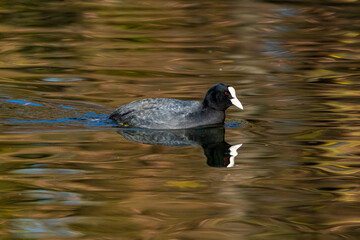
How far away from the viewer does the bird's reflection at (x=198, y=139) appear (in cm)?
940

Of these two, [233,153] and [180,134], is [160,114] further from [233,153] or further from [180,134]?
[233,153]

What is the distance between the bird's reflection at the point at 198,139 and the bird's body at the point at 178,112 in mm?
105

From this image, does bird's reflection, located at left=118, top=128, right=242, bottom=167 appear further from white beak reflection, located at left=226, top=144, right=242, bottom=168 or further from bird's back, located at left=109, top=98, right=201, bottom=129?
bird's back, located at left=109, top=98, right=201, bottom=129

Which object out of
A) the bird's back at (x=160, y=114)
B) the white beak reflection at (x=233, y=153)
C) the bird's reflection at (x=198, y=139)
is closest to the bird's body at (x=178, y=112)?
the bird's back at (x=160, y=114)

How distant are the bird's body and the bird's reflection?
105 mm

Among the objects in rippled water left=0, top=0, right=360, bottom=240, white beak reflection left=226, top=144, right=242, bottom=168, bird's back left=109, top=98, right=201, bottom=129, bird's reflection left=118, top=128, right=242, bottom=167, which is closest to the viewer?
rippled water left=0, top=0, right=360, bottom=240

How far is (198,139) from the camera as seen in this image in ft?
33.9

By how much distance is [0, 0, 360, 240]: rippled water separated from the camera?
7145 mm

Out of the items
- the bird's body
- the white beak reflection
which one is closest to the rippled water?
the white beak reflection

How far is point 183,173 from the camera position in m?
8.48

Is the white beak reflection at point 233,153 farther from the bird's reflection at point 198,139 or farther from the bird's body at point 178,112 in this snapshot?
the bird's body at point 178,112

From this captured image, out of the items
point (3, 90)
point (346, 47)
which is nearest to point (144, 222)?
point (3, 90)

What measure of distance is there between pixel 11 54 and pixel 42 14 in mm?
5627

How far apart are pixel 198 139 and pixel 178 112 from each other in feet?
1.92
